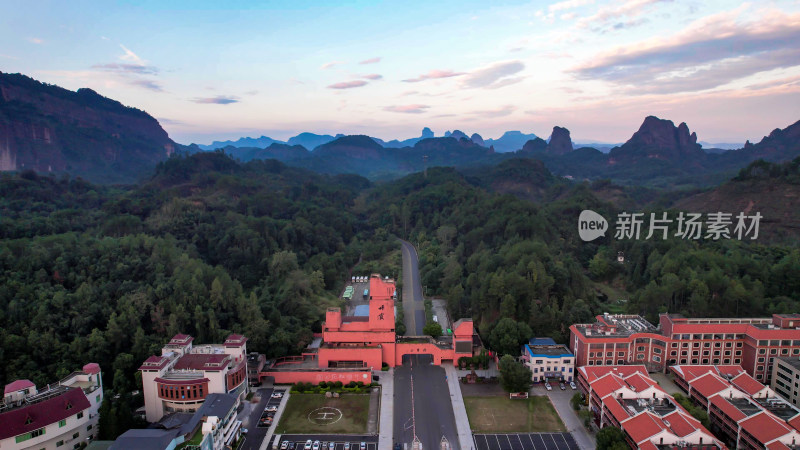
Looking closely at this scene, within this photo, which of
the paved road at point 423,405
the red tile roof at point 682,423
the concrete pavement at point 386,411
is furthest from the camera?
the paved road at point 423,405

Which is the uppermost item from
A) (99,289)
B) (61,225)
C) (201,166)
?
(201,166)

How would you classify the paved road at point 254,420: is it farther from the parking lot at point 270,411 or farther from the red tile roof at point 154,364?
the red tile roof at point 154,364

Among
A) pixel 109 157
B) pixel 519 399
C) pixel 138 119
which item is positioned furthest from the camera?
pixel 138 119

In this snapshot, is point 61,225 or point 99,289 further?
point 61,225

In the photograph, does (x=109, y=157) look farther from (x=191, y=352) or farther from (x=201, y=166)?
(x=191, y=352)

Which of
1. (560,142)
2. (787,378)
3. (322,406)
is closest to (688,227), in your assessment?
(787,378)

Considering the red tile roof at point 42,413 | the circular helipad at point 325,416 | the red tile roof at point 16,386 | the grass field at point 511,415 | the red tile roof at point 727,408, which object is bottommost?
the grass field at point 511,415

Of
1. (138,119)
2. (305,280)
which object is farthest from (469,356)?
(138,119)

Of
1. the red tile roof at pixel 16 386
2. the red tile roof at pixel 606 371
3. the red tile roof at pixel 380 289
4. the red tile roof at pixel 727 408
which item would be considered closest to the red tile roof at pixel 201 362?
the red tile roof at pixel 16 386
